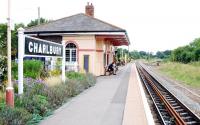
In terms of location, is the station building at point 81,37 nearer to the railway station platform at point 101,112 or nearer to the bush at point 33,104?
the railway station platform at point 101,112

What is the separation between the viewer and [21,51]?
10.7 metres

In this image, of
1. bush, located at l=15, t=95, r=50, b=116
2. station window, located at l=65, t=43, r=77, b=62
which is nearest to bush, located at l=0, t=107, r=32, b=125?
bush, located at l=15, t=95, r=50, b=116

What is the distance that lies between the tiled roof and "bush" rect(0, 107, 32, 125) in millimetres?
21557

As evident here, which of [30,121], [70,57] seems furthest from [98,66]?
[30,121]

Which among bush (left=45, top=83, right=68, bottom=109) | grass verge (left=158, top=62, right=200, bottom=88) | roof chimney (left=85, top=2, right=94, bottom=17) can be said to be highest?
roof chimney (left=85, top=2, right=94, bottom=17)

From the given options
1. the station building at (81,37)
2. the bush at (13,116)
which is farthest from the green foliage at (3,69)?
the station building at (81,37)

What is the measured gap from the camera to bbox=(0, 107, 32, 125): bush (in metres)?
8.33

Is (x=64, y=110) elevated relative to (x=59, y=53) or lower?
lower

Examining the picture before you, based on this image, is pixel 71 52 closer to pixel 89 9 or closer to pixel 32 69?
pixel 89 9

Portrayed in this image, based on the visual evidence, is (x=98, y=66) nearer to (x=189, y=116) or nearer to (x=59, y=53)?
(x=59, y=53)

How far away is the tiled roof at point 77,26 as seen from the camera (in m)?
30.5

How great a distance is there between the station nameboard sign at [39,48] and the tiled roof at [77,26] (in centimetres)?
1459

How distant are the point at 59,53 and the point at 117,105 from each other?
4.30 metres

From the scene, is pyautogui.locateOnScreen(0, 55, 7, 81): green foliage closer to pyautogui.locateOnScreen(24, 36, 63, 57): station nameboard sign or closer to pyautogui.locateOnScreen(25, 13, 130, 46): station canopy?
pyautogui.locateOnScreen(24, 36, 63, 57): station nameboard sign
